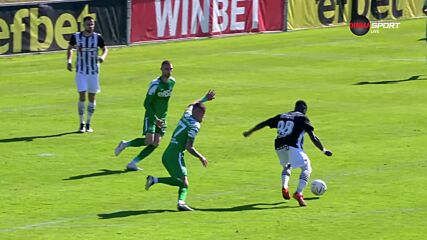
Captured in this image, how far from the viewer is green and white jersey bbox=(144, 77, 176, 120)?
74.1 feet

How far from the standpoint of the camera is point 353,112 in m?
30.8

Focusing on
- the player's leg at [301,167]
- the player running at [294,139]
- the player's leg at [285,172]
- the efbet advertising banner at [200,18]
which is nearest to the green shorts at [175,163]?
the player running at [294,139]

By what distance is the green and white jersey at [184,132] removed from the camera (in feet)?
62.8

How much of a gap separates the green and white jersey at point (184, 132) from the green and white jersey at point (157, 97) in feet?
10.2

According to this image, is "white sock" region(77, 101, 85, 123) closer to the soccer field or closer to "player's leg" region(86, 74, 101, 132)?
"player's leg" region(86, 74, 101, 132)

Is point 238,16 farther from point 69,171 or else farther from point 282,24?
point 69,171

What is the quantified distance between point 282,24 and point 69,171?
3150 centimetres

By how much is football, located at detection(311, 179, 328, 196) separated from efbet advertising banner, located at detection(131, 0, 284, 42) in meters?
27.7

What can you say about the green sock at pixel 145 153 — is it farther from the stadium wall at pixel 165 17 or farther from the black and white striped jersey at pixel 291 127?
the stadium wall at pixel 165 17

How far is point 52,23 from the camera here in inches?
1735

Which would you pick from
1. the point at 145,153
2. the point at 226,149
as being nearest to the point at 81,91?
the point at 226,149

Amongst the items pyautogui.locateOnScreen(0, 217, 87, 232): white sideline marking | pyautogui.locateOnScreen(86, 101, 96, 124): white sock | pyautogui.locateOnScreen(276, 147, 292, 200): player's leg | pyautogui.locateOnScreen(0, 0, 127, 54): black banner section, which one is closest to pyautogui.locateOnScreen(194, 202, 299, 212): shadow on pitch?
pyautogui.locateOnScreen(276, 147, 292, 200): player's leg

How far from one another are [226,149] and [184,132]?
245 inches

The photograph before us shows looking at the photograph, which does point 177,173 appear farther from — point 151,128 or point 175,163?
point 151,128
